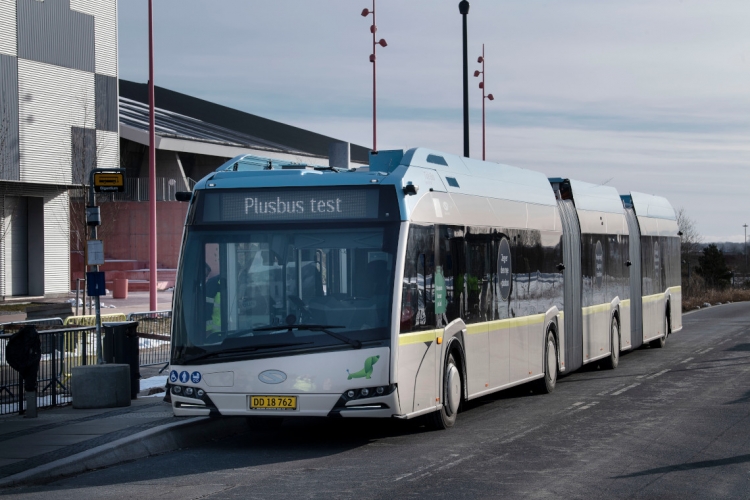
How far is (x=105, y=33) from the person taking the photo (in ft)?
156

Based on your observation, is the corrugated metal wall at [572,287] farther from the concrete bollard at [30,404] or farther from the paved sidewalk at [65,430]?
the concrete bollard at [30,404]

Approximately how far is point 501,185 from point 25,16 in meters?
33.3

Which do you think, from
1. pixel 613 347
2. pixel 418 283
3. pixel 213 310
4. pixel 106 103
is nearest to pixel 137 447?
pixel 213 310

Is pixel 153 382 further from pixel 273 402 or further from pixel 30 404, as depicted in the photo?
pixel 273 402

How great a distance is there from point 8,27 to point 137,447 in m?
34.9

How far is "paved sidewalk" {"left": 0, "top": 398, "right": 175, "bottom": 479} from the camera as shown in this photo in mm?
10680

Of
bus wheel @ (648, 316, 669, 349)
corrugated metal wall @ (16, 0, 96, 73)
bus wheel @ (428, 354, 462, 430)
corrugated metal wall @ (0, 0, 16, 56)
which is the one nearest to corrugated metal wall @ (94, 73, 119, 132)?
corrugated metal wall @ (16, 0, 96, 73)

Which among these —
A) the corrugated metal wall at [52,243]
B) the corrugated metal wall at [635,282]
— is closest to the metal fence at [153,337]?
the corrugated metal wall at [635,282]

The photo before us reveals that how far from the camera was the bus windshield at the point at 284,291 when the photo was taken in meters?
11.0

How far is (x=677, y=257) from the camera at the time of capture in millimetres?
28281

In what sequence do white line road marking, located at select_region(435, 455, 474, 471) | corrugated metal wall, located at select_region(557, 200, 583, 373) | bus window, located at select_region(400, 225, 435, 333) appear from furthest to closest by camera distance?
corrugated metal wall, located at select_region(557, 200, 583, 373) → bus window, located at select_region(400, 225, 435, 333) → white line road marking, located at select_region(435, 455, 474, 471)

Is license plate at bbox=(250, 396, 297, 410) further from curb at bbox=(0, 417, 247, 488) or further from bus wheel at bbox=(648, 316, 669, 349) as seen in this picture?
bus wheel at bbox=(648, 316, 669, 349)

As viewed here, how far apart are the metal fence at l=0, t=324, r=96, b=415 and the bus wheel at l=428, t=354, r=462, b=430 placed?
5.88 metres

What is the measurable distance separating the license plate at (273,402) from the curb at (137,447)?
1.26m
